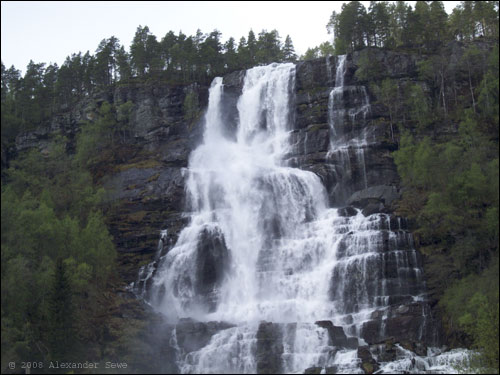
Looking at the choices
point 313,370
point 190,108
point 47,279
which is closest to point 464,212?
point 313,370

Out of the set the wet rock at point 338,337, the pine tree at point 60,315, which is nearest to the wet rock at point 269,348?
the wet rock at point 338,337

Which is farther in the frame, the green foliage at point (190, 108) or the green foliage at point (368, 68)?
the green foliage at point (190, 108)

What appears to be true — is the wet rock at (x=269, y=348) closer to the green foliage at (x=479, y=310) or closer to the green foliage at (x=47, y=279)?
the green foliage at (x=479, y=310)

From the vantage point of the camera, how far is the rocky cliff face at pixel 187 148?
57844mm

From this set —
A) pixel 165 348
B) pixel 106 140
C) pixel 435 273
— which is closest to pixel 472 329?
pixel 435 273

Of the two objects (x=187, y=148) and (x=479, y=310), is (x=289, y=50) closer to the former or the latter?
(x=187, y=148)

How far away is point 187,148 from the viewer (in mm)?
71062

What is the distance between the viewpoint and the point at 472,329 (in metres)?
37.9

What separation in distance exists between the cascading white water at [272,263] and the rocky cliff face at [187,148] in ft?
4.79

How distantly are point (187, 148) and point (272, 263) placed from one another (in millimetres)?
24512

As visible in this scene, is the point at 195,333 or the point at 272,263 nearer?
the point at 195,333

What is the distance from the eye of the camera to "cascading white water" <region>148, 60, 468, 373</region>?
41.4m

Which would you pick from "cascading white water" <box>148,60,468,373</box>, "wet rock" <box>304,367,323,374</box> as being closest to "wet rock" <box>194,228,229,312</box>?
"cascading white water" <box>148,60,468,373</box>

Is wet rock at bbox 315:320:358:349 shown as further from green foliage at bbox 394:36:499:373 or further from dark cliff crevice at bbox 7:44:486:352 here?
dark cliff crevice at bbox 7:44:486:352
